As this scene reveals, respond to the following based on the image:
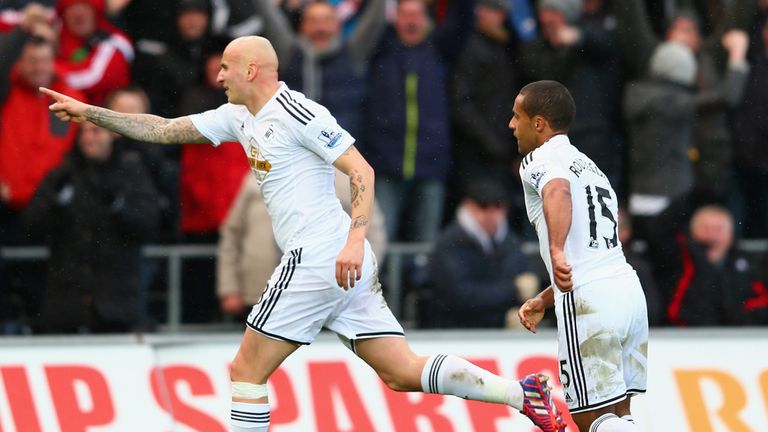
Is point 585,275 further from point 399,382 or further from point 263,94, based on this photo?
point 263,94

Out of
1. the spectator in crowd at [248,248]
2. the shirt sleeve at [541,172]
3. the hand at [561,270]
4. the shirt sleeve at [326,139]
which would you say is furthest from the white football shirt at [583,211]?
the spectator in crowd at [248,248]

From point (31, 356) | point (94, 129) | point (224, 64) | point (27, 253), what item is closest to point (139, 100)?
point (94, 129)

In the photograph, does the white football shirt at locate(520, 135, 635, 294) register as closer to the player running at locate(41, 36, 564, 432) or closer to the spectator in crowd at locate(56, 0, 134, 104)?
the player running at locate(41, 36, 564, 432)

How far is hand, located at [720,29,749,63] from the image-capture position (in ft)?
43.2

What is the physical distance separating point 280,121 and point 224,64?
425 mm

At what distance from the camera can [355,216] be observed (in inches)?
321

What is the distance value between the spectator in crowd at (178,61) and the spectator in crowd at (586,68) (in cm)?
256

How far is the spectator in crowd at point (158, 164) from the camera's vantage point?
1209 cm

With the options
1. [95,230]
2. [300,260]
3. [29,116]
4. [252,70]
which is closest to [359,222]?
[300,260]

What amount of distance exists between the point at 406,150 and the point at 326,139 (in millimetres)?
4495

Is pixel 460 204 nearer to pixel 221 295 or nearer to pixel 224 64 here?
pixel 221 295

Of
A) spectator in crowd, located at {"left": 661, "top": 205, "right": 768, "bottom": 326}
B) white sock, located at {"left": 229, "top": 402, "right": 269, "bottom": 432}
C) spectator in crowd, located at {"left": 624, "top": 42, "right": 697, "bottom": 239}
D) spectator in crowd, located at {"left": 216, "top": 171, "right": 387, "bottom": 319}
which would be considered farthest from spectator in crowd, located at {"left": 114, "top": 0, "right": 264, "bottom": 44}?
white sock, located at {"left": 229, "top": 402, "right": 269, "bottom": 432}

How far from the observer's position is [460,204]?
519 inches

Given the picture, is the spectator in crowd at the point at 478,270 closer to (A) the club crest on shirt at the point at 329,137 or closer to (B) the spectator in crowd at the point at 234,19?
(B) the spectator in crowd at the point at 234,19
